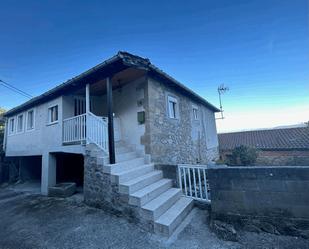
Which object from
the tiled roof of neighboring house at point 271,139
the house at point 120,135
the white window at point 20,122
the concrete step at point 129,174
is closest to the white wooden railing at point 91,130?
the house at point 120,135

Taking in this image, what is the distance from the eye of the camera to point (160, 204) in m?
3.83

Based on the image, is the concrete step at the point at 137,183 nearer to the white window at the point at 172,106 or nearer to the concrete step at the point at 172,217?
the concrete step at the point at 172,217

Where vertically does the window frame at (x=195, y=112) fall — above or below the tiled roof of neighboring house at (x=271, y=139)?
above

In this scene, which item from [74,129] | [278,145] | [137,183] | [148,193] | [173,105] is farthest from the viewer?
[278,145]

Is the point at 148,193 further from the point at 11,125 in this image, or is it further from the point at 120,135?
the point at 11,125

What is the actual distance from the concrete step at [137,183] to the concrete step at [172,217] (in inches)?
38.2

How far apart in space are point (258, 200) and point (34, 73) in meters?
13.8

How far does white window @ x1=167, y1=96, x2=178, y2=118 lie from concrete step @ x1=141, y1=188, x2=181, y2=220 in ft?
12.5

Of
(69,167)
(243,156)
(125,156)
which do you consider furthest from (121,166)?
(243,156)

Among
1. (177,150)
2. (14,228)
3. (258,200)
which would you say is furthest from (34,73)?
(258,200)

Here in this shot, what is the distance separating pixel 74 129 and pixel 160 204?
473 cm

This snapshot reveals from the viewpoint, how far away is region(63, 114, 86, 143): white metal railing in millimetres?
6023

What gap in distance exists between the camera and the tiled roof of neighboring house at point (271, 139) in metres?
14.6

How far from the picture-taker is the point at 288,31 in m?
7.21
